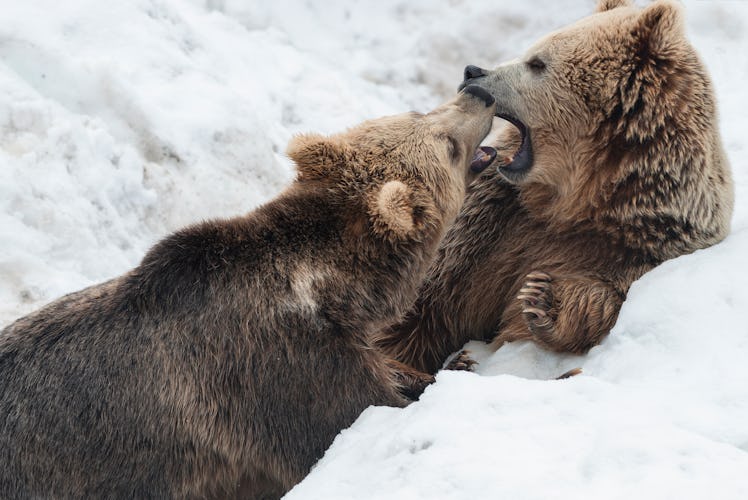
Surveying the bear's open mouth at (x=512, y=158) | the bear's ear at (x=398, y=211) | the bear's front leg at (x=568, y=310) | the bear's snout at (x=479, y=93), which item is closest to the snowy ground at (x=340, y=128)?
the bear's front leg at (x=568, y=310)

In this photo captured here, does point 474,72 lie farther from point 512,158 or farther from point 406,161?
point 406,161

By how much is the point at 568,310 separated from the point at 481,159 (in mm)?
913

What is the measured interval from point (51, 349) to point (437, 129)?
199cm

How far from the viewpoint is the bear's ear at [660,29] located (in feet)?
14.7

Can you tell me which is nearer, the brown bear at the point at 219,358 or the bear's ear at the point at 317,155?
the brown bear at the point at 219,358

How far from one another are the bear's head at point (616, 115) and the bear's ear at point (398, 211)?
73 cm

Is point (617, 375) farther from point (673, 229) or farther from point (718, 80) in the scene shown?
point (718, 80)

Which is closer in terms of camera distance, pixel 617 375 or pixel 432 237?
pixel 617 375

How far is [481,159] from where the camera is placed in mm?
4754

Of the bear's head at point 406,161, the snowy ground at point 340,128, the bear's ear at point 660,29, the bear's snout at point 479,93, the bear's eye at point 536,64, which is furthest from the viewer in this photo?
the bear's eye at point 536,64

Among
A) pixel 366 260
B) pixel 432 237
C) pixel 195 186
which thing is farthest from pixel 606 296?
pixel 195 186

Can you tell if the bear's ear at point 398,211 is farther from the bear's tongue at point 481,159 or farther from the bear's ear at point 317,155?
the bear's tongue at point 481,159

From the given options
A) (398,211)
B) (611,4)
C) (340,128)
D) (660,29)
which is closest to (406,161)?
(398,211)

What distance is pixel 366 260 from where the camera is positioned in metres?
4.24
